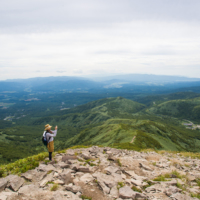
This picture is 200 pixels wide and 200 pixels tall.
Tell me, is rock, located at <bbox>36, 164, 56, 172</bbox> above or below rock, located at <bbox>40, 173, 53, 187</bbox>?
below

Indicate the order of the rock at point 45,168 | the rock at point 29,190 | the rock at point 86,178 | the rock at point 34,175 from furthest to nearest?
the rock at point 45,168 < the rock at point 34,175 < the rock at point 86,178 < the rock at point 29,190

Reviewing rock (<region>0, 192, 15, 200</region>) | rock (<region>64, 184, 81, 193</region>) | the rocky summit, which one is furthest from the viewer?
rock (<region>64, 184, 81, 193</region>)

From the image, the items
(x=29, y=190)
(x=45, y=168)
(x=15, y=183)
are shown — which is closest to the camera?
(x=29, y=190)

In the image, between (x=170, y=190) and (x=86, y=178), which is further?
(x=86, y=178)

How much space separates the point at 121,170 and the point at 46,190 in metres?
9.33

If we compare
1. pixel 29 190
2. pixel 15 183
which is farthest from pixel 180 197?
pixel 15 183

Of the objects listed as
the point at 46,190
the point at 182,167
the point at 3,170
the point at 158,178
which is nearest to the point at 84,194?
the point at 46,190

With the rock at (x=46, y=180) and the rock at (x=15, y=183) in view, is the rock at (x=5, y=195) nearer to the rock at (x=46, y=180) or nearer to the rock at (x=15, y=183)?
the rock at (x=15, y=183)

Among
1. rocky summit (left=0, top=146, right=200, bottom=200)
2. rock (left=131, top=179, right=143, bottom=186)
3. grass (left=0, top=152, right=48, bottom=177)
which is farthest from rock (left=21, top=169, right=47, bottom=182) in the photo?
rock (left=131, top=179, right=143, bottom=186)

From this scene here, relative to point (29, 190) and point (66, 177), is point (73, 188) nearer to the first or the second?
point (66, 177)

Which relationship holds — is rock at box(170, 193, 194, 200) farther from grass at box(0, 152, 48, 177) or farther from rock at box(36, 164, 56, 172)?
grass at box(0, 152, 48, 177)

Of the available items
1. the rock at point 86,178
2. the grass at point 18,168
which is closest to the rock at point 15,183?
the grass at point 18,168

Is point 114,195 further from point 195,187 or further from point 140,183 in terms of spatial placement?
point 195,187

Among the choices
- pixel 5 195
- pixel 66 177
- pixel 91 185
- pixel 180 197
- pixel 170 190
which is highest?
pixel 5 195
